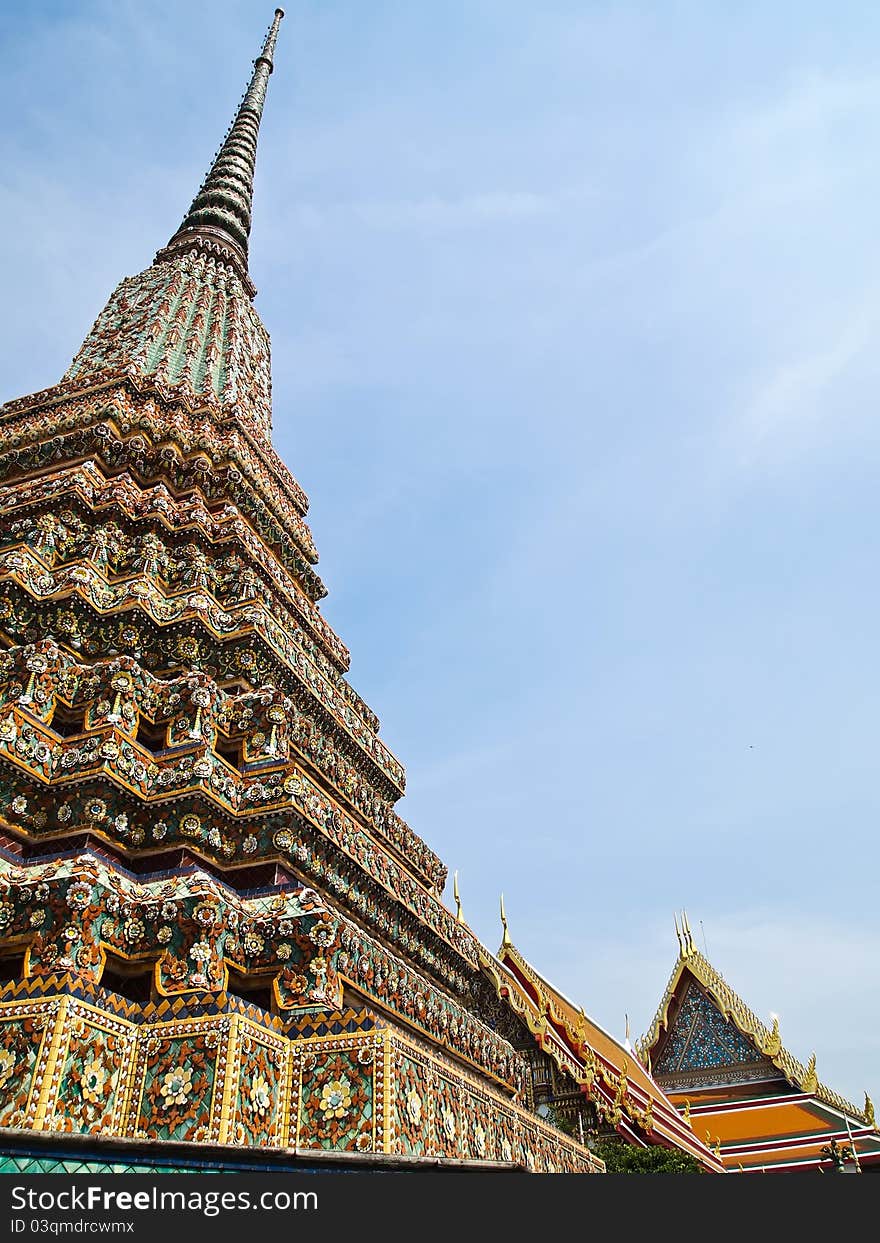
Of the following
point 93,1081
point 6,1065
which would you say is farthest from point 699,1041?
point 6,1065

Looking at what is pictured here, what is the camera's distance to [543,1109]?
16734 millimetres

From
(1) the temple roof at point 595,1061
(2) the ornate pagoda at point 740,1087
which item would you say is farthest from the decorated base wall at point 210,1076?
(2) the ornate pagoda at point 740,1087

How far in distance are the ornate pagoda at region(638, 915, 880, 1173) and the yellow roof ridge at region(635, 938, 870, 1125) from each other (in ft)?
0.08

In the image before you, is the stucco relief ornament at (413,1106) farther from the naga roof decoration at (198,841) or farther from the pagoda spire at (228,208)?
the pagoda spire at (228,208)

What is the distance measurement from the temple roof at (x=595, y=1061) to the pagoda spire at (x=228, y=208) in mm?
17237

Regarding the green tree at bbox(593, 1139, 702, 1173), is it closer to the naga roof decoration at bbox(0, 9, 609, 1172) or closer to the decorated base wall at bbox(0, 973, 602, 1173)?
the naga roof decoration at bbox(0, 9, 609, 1172)

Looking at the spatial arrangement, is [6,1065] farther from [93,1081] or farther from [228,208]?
[228,208]

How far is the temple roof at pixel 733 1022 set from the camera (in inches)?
824

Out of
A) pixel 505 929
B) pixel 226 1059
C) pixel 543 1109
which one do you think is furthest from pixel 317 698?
pixel 505 929

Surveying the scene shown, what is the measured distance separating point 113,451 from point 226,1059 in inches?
332

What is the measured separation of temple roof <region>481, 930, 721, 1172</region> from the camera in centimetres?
1633

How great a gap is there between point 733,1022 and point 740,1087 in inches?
60.6

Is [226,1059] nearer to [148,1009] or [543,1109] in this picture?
[148,1009]

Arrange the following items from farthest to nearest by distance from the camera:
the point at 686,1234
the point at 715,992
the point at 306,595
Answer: the point at 715,992, the point at 306,595, the point at 686,1234
